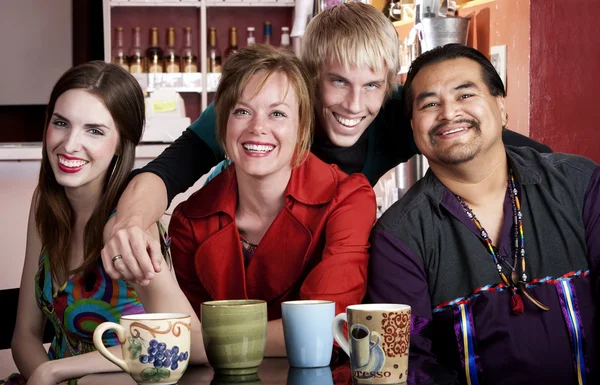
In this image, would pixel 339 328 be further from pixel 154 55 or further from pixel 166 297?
pixel 154 55

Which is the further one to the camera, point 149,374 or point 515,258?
point 515,258

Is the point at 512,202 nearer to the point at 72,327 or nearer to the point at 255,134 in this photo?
the point at 255,134

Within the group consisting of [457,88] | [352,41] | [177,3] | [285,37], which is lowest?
[457,88]

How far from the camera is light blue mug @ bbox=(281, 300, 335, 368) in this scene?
1.12m

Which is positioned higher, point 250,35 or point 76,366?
point 250,35

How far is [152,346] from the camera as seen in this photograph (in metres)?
1.00

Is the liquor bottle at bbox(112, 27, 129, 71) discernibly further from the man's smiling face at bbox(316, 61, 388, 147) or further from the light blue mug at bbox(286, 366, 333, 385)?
the light blue mug at bbox(286, 366, 333, 385)

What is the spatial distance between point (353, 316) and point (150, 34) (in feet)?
17.6

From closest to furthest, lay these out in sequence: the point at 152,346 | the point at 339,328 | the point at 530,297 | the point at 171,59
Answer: the point at 152,346 < the point at 339,328 < the point at 530,297 < the point at 171,59

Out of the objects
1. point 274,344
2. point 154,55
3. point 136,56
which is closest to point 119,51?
point 136,56

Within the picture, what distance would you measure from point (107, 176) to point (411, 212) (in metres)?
0.68

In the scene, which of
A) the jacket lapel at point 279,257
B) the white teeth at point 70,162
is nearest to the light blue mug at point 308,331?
the jacket lapel at point 279,257

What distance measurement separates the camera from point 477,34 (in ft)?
9.51

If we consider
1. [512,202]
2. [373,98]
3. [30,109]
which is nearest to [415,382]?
[512,202]
